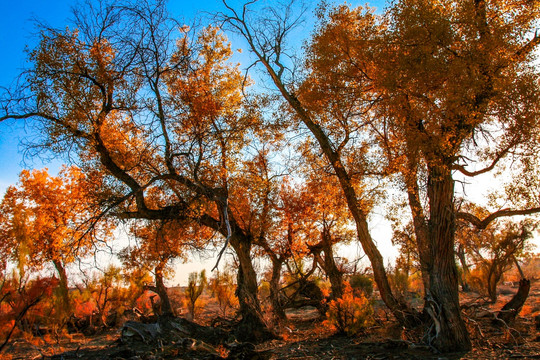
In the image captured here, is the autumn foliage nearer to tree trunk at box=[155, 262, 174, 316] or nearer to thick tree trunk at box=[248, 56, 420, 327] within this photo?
thick tree trunk at box=[248, 56, 420, 327]

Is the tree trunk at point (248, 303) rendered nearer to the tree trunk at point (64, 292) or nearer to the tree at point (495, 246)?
the tree trunk at point (64, 292)

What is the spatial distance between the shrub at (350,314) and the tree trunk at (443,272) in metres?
2.68

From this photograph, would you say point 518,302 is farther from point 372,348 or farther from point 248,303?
point 248,303

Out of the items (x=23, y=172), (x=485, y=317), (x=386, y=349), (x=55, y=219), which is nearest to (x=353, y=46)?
(x=386, y=349)

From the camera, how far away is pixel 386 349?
727cm

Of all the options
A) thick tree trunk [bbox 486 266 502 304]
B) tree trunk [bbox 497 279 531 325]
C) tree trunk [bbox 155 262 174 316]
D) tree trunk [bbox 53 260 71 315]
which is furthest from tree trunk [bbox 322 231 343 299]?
tree trunk [bbox 53 260 71 315]

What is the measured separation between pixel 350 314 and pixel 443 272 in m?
3.55

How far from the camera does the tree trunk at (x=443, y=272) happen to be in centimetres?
676

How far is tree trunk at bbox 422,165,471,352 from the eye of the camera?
6.76m

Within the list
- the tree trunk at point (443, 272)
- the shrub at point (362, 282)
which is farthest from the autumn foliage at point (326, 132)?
the shrub at point (362, 282)

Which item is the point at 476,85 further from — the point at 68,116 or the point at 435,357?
the point at 68,116

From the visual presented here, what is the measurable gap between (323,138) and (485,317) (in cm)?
695

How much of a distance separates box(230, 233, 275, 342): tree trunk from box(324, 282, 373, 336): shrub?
1929 mm

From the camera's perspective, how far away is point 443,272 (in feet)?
23.5
